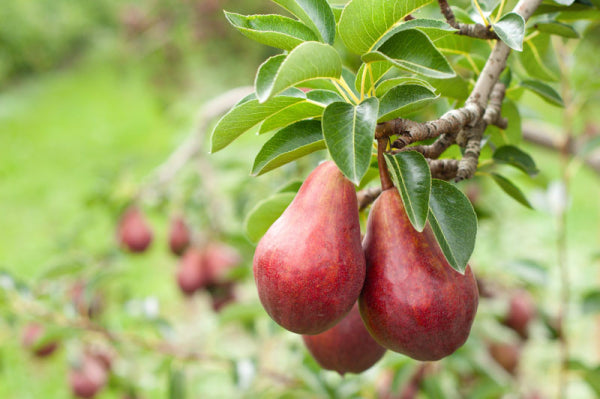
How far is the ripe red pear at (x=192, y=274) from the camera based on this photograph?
1.71 metres

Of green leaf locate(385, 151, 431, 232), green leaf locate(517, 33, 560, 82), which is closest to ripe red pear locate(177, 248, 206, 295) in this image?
green leaf locate(517, 33, 560, 82)

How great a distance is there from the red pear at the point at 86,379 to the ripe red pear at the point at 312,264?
1.41 metres

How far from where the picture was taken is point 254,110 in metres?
0.53

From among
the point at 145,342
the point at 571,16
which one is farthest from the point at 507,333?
the point at 571,16

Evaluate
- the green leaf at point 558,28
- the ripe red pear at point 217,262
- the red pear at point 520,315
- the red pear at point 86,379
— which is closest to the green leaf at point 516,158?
the green leaf at point 558,28

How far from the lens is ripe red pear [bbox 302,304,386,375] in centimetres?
64

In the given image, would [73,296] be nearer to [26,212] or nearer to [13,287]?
[13,287]

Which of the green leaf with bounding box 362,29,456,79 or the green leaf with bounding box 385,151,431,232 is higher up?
the green leaf with bounding box 362,29,456,79

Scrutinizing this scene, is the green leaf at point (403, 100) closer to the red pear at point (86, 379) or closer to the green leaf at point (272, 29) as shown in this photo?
the green leaf at point (272, 29)

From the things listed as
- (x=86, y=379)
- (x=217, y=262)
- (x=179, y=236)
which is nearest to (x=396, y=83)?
(x=217, y=262)

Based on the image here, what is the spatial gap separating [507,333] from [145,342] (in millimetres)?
979

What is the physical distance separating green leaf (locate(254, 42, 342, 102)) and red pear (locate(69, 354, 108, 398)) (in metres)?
1.53

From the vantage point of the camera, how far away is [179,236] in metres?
1.88

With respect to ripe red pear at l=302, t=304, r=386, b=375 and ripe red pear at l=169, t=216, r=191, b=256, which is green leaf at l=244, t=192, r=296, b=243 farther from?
ripe red pear at l=169, t=216, r=191, b=256
